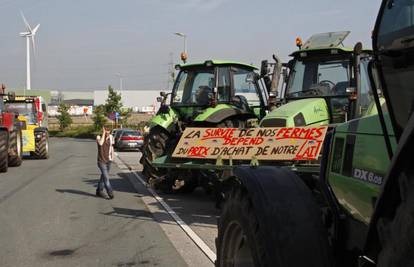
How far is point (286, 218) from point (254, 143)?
6.06 m

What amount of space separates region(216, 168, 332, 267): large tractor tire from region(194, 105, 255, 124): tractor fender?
8067 mm

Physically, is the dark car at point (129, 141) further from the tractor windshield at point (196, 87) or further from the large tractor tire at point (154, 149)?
the large tractor tire at point (154, 149)

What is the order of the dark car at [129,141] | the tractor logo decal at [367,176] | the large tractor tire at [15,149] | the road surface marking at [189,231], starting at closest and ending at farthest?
the tractor logo decal at [367,176] → the road surface marking at [189,231] → the large tractor tire at [15,149] → the dark car at [129,141]

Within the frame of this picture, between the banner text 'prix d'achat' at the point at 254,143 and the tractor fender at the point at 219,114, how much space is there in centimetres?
142

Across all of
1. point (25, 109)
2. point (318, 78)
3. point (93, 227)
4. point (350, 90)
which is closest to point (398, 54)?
point (350, 90)

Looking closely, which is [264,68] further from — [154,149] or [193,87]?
[154,149]

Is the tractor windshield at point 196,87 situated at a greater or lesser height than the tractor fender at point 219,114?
greater

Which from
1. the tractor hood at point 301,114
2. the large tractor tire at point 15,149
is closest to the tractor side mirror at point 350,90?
the tractor hood at point 301,114

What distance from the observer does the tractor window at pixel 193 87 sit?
13242mm

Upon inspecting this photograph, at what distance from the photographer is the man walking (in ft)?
41.4

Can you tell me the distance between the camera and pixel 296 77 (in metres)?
10.6

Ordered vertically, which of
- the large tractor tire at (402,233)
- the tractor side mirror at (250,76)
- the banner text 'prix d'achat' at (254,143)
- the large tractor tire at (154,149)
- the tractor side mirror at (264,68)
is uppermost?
the tractor side mirror at (264,68)

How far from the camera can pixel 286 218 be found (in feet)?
10.9

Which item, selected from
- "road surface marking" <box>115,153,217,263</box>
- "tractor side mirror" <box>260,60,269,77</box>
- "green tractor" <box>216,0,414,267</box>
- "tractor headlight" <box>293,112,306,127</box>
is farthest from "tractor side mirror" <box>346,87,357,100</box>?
"green tractor" <box>216,0,414,267</box>
